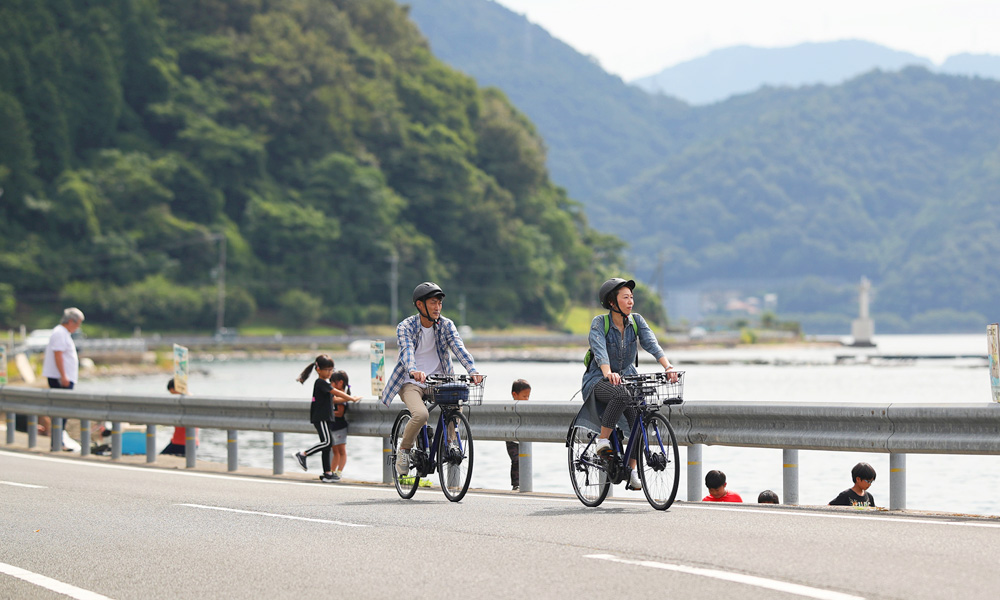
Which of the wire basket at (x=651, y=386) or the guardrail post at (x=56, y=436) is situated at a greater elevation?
the wire basket at (x=651, y=386)

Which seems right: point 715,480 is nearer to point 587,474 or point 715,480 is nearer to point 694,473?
point 694,473

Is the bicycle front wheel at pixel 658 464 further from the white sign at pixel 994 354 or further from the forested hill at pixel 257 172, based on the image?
the forested hill at pixel 257 172

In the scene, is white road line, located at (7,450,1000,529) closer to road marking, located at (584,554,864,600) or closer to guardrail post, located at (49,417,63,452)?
guardrail post, located at (49,417,63,452)

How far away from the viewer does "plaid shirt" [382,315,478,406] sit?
11.2m

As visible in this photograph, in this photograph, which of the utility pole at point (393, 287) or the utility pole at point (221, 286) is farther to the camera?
the utility pole at point (393, 287)

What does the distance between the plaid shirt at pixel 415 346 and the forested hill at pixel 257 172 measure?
9446cm

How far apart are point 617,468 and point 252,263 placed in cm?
11021

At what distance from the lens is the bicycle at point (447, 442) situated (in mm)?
11094

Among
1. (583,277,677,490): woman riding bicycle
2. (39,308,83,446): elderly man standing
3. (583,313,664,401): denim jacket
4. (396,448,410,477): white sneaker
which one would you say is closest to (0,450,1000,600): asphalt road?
(396,448,410,477): white sneaker

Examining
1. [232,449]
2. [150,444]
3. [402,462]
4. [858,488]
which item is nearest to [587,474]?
[402,462]

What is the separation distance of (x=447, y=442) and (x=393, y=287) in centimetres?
11156

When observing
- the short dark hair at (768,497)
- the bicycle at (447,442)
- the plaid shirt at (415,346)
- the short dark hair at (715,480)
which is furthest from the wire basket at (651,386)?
the short dark hair at (768,497)

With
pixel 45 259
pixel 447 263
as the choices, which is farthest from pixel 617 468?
pixel 447 263

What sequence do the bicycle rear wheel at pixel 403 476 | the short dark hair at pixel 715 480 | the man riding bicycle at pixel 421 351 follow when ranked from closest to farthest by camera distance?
the man riding bicycle at pixel 421 351 < the bicycle rear wheel at pixel 403 476 < the short dark hair at pixel 715 480
